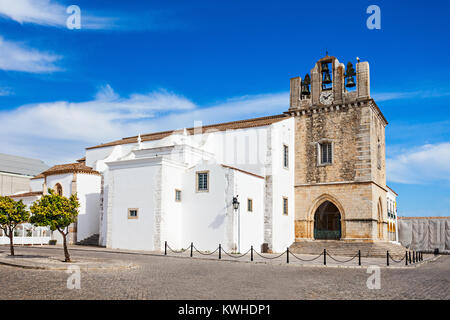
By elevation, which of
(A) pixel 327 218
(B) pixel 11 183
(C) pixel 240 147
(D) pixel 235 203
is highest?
(C) pixel 240 147

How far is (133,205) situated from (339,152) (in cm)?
1454

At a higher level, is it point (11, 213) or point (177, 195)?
point (177, 195)

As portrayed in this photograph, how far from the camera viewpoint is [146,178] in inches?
1044

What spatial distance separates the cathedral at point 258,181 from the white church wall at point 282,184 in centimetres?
7

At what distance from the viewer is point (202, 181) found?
88.8ft

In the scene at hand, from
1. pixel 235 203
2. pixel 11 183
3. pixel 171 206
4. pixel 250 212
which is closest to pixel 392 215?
pixel 250 212

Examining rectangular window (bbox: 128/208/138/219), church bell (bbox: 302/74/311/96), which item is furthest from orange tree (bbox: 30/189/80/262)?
church bell (bbox: 302/74/311/96)

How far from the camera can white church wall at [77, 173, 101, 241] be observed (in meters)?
31.0

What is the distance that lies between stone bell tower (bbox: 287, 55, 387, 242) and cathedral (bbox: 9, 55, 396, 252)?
0.07 m

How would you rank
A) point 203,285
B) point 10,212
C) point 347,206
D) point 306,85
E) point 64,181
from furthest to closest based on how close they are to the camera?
1. point 306,85
2. point 64,181
3. point 347,206
4. point 10,212
5. point 203,285

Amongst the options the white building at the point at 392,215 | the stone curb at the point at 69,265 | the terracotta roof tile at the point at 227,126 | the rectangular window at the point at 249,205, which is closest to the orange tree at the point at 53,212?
the stone curb at the point at 69,265

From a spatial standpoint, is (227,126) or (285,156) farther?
(227,126)

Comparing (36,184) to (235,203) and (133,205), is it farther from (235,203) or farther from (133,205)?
(235,203)
